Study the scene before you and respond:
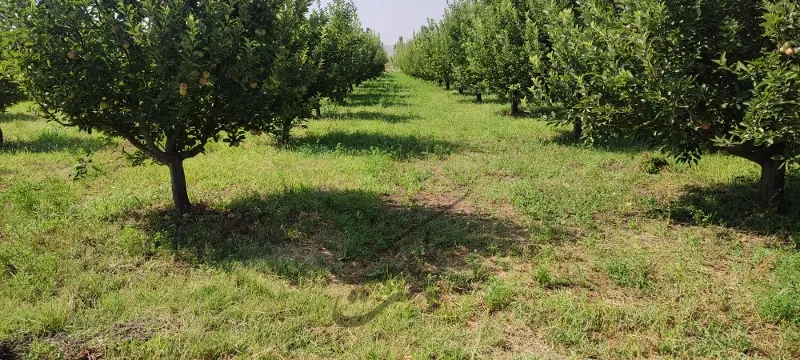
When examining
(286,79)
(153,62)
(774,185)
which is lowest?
(774,185)

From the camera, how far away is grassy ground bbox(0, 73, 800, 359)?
3801 mm

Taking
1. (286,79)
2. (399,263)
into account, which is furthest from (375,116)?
(399,263)

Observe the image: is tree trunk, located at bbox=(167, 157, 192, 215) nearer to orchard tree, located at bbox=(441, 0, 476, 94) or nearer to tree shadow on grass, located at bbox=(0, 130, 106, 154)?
tree shadow on grass, located at bbox=(0, 130, 106, 154)

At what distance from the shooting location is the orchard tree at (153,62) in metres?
5.14

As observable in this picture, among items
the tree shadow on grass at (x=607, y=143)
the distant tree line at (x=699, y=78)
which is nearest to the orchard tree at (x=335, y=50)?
the tree shadow on grass at (x=607, y=143)

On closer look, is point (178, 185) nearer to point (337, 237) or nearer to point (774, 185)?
point (337, 237)

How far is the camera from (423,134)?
13.5m

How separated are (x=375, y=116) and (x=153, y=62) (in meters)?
12.5

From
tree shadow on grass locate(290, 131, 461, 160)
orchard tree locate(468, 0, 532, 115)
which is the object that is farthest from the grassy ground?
orchard tree locate(468, 0, 532, 115)

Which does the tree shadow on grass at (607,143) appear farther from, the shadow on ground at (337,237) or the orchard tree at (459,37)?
the orchard tree at (459,37)

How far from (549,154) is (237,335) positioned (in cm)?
855

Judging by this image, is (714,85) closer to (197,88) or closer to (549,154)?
(549,154)

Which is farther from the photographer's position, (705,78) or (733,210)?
(733,210)

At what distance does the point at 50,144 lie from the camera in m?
11.8
